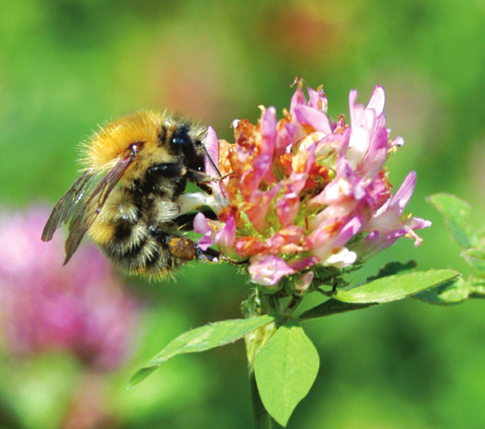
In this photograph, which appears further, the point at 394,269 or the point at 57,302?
the point at 57,302

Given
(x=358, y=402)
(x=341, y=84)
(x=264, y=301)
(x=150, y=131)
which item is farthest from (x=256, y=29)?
(x=264, y=301)

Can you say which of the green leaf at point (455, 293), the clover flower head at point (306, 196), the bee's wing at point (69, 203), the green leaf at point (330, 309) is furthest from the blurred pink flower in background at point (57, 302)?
the green leaf at point (455, 293)

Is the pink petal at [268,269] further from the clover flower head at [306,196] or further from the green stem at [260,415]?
the green stem at [260,415]

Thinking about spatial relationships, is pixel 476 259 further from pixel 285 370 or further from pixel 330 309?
pixel 285 370

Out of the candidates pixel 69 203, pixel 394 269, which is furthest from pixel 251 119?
pixel 394 269

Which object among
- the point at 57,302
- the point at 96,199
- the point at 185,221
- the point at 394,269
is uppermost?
the point at 96,199

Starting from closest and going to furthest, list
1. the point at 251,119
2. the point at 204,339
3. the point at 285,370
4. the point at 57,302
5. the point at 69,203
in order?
the point at 285,370
the point at 204,339
the point at 69,203
the point at 57,302
the point at 251,119

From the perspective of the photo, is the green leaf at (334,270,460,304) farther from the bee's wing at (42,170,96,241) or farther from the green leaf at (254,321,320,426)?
the bee's wing at (42,170,96,241)
